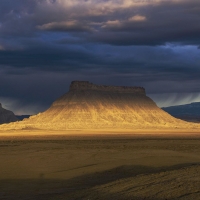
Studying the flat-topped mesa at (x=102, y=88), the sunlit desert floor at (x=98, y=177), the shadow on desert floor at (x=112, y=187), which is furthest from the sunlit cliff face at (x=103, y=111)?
the shadow on desert floor at (x=112, y=187)

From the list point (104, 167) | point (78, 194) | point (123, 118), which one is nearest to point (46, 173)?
point (104, 167)

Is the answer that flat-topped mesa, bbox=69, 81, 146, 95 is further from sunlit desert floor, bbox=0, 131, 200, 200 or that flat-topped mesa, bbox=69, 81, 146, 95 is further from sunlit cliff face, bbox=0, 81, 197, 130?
sunlit desert floor, bbox=0, 131, 200, 200

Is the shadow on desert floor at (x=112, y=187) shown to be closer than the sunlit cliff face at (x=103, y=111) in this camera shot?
Yes

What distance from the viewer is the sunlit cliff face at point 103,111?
5605 inches

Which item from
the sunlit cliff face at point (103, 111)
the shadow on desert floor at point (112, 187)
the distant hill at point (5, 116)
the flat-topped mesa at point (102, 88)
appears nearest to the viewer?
the shadow on desert floor at point (112, 187)

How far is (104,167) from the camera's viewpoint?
843 inches

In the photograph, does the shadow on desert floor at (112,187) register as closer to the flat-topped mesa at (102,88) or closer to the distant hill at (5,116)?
the flat-topped mesa at (102,88)

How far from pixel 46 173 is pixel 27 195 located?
5.48 metres

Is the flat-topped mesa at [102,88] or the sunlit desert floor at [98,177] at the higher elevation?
the flat-topped mesa at [102,88]

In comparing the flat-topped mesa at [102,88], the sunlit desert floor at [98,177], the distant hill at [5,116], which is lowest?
the sunlit desert floor at [98,177]

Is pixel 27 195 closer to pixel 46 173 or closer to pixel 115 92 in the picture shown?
pixel 46 173

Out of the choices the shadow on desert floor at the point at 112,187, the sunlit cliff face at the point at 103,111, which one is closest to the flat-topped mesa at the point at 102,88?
the sunlit cliff face at the point at 103,111

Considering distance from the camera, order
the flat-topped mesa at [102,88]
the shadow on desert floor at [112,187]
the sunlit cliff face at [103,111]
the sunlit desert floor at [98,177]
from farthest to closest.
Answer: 1. the flat-topped mesa at [102,88]
2. the sunlit cliff face at [103,111]
3. the sunlit desert floor at [98,177]
4. the shadow on desert floor at [112,187]

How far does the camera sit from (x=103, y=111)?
156375 millimetres
